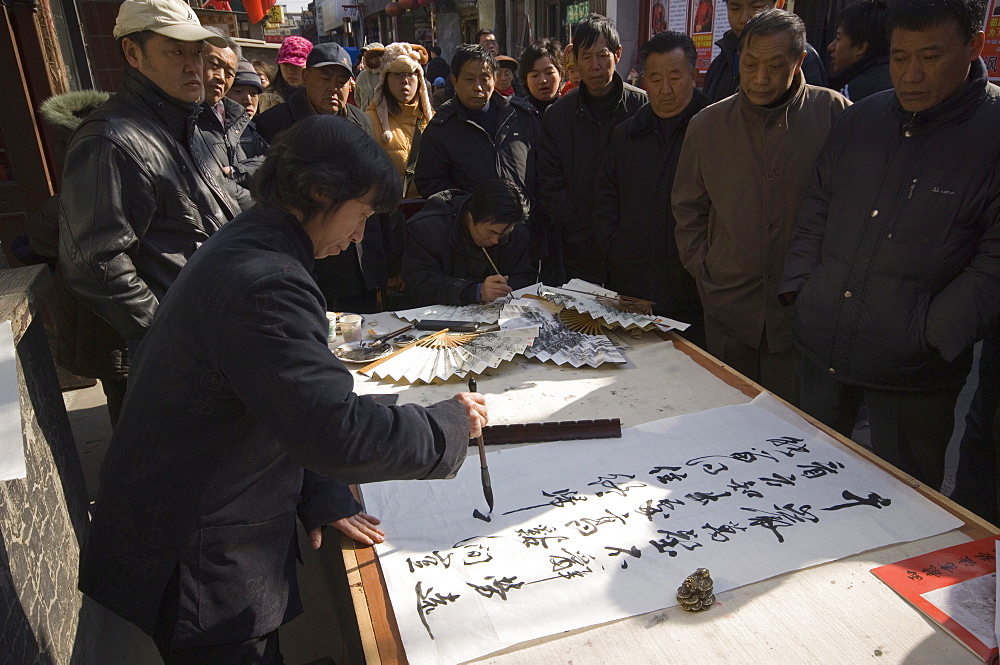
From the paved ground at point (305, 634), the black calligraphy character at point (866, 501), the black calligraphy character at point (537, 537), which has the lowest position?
the paved ground at point (305, 634)

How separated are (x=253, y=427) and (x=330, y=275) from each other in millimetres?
2004

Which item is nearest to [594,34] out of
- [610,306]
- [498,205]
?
[498,205]

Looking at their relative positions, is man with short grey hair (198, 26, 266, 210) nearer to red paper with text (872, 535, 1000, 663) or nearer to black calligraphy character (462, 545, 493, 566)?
black calligraphy character (462, 545, 493, 566)

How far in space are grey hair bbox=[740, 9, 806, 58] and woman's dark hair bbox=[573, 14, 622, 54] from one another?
98cm

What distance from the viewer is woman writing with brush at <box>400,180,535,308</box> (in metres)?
2.50

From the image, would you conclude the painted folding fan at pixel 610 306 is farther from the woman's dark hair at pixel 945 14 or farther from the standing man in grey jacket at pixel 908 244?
the woman's dark hair at pixel 945 14

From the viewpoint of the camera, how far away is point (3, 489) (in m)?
1.32

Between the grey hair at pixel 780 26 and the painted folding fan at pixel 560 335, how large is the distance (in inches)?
41.1

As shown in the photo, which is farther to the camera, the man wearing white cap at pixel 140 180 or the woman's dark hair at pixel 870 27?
the woman's dark hair at pixel 870 27

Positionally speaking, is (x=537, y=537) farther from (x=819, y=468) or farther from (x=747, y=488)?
(x=819, y=468)

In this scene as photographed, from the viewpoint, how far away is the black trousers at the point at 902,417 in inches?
75.2

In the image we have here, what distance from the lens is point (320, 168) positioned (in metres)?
1.09

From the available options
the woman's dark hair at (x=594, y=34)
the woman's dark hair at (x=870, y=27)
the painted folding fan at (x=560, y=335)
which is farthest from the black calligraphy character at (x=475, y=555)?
the woman's dark hair at (x=870, y=27)

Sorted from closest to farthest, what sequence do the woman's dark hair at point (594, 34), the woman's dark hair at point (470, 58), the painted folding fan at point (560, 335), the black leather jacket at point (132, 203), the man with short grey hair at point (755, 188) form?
1. the black leather jacket at point (132, 203)
2. the painted folding fan at point (560, 335)
3. the man with short grey hair at point (755, 188)
4. the woman's dark hair at point (594, 34)
5. the woman's dark hair at point (470, 58)
